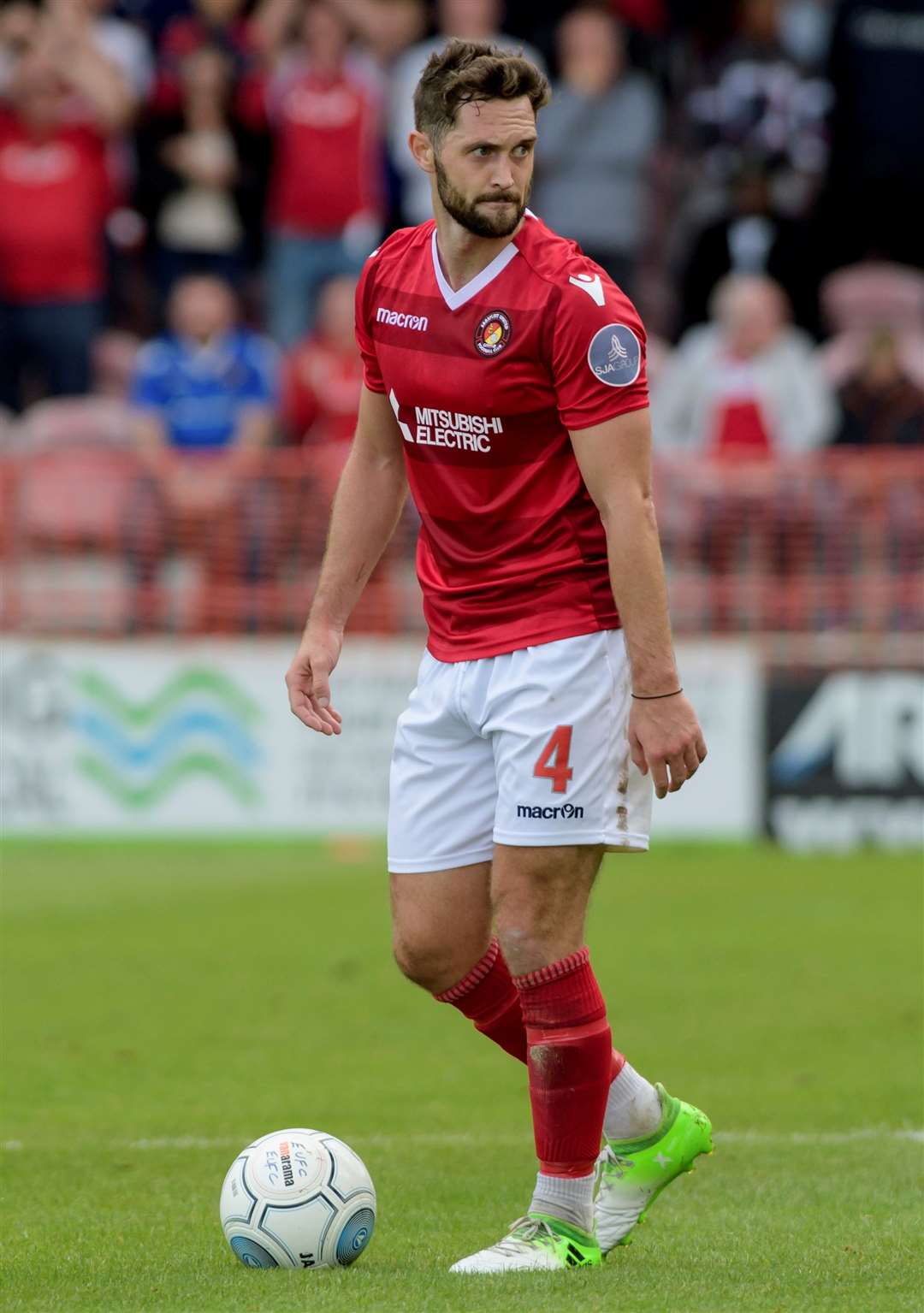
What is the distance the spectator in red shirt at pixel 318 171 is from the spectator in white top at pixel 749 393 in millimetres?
2689

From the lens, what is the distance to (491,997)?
5172 mm

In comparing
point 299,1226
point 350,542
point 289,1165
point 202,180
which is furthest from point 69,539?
point 299,1226

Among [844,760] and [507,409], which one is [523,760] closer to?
[507,409]

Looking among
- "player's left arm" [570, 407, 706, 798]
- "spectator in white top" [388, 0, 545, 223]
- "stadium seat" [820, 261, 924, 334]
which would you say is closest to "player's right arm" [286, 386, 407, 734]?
"player's left arm" [570, 407, 706, 798]

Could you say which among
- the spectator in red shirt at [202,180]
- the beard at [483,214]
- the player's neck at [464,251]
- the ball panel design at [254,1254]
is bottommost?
the ball panel design at [254,1254]

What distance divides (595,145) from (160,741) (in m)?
5.12

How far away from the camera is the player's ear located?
15.9 feet

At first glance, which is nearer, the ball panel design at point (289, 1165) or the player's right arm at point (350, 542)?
the ball panel design at point (289, 1165)

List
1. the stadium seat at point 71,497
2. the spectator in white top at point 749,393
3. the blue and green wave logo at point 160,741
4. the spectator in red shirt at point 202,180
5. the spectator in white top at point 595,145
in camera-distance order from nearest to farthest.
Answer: the blue and green wave logo at point 160,741 < the stadium seat at point 71,497 < the spectator in white top at point 749,393 < the spectator in white top at point 595,145 < the spectator in red shirt at point 202,180

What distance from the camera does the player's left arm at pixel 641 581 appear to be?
15.3 feet

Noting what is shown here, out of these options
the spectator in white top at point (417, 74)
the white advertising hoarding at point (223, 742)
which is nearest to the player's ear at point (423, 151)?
the white advertising hoarding at point (223, 742)

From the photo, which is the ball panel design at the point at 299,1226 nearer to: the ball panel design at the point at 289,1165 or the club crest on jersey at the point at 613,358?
the ball panel design at the point at 289,1165

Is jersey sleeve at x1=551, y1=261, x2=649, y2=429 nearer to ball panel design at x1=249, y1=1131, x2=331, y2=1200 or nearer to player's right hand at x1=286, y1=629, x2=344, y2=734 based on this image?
player's right hand at x1=286, y1=629, x2=344, y2=734

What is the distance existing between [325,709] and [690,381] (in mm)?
9580
